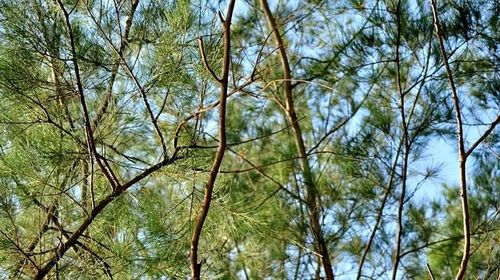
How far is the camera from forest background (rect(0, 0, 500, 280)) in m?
1.49

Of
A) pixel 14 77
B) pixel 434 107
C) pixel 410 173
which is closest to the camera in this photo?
pixel 14 77

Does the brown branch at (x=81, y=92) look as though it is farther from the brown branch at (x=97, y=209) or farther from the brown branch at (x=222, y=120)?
the brown branch at (x=222, y=120)

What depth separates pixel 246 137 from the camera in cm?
258

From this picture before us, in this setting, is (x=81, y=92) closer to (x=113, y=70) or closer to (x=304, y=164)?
(x=113, y=70)

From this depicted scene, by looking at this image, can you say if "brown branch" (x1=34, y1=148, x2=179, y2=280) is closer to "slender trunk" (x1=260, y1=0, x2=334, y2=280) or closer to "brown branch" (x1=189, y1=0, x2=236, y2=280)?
"brown branch" (x1=189, y1=0, x2=236, y2=280)

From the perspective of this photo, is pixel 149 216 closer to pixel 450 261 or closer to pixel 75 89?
pixel 75 89

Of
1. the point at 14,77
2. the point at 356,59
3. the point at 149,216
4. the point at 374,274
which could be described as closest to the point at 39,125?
the point at 14,77

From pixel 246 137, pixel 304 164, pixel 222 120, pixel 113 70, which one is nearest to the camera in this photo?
pixel 222 120

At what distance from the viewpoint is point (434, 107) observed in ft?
7.47

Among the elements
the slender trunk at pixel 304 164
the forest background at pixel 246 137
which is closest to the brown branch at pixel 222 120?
the forest background at pixel 246 137

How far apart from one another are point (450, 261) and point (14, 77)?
1472 mm

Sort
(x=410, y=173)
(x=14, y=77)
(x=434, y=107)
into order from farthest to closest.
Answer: (x=410, y=173) → (x=434, y=107) → (x=14, y=77)

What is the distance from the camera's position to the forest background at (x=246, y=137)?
1485mm

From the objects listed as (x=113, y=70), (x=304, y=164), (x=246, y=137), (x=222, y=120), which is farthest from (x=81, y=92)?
(x=246, y=137)
